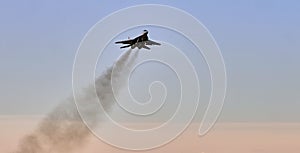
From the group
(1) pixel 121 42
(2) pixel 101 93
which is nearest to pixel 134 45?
(1) pixel 121 42

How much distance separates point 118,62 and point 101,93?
545 centimetres

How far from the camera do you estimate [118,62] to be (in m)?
105

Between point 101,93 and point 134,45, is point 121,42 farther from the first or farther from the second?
point 101,93

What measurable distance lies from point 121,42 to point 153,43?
4.90 metres

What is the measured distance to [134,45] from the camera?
10444cm

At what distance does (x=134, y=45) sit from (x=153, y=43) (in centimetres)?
315

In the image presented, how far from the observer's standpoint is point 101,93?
352ft

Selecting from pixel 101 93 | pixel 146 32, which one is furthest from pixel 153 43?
pixel 101 93

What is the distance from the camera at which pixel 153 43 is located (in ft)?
348

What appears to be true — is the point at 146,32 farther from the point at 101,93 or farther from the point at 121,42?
the point at 101,93

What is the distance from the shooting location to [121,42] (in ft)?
341

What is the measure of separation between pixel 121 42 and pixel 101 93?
8.44m

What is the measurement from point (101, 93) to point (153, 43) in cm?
1031

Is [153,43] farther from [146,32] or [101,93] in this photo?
[101,93]
